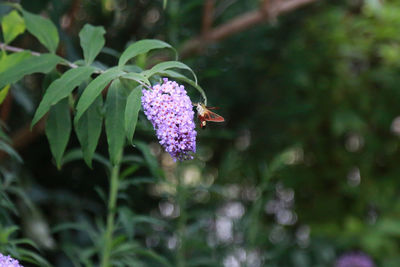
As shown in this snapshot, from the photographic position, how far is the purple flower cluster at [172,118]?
3.30ft

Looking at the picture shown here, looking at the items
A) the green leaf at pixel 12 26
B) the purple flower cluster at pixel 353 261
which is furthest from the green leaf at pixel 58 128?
the purple flower cluster at pixel 353 261

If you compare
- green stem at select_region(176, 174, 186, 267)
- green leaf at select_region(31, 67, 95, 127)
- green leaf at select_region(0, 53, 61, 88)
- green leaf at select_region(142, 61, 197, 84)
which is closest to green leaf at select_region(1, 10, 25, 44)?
green leaf at select_region(0, 53, 61, 88)

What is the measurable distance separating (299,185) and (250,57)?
0.83m

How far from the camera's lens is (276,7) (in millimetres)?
2410

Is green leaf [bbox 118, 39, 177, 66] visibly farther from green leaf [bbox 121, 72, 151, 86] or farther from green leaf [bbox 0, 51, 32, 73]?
green leaf [bbox 0, 51, 32, 73]

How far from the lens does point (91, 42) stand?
1.27 meters

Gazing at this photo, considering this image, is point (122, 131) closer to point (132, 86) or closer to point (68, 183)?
point (132, 86)

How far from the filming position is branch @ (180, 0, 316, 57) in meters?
2.39

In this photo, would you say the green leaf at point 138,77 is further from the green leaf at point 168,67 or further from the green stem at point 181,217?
the green stem at point 181,217

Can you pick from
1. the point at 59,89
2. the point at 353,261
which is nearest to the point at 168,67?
the point at 59,89

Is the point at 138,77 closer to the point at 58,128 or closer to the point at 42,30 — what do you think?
the point at 58,128

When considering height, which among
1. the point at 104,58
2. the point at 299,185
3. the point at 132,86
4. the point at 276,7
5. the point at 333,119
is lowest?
the point at 299,185

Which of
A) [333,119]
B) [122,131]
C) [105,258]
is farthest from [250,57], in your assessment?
[122,131]

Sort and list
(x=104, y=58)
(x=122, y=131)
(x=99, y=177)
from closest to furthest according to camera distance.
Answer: (x=122, y=131) < (x=104, y=58) < (x=99, y=177)
